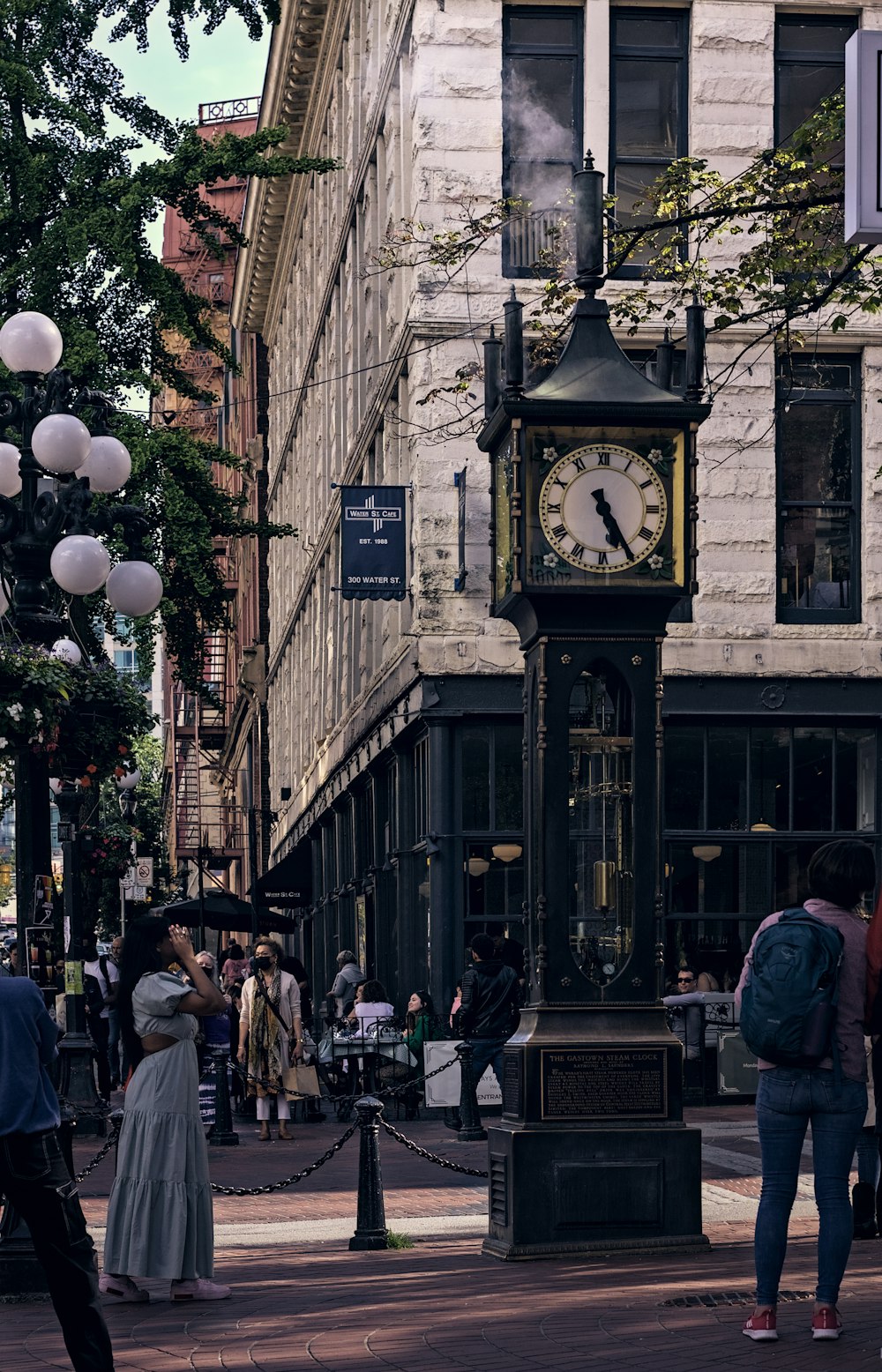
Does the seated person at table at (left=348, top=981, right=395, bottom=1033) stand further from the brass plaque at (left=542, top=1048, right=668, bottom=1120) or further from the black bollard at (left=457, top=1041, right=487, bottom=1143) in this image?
the brass plaque at (left=542, top=1048, right=668, bottom=1120)

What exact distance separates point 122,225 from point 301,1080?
1130cm

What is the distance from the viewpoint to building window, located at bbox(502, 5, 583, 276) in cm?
2520

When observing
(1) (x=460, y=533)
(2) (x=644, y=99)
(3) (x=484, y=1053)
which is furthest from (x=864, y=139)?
(2) (x=644, y=99)

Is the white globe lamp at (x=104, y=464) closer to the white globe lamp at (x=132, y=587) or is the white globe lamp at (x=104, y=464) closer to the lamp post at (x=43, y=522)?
the lamp post at (x=43, y=522)

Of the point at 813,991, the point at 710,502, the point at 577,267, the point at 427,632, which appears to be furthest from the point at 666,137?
the point at 813,991

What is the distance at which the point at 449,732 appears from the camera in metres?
24.8

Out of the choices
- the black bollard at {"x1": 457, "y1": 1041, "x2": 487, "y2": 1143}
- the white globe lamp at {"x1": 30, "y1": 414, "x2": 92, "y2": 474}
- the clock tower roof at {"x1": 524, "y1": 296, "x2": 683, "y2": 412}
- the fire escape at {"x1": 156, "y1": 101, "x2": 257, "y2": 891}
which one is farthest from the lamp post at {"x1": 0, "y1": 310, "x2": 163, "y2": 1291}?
the fire escape at {"x1": 156, "y1": 101, "x2": 257, "y2": 891}

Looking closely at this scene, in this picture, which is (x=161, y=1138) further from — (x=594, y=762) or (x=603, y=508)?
(x=603, y=508)

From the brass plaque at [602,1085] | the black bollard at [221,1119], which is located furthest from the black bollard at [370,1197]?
the black bollard at [221,1119]

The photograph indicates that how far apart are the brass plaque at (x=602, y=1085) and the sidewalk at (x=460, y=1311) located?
74cm

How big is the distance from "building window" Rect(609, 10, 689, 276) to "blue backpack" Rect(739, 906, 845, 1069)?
58.8ft

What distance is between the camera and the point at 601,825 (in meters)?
12.1

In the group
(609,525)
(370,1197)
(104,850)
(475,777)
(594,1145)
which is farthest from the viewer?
(104,850)

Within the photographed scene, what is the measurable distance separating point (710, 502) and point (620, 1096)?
14.4m
